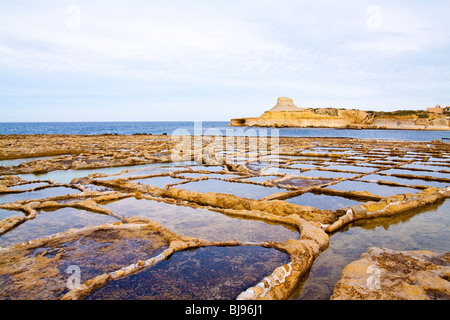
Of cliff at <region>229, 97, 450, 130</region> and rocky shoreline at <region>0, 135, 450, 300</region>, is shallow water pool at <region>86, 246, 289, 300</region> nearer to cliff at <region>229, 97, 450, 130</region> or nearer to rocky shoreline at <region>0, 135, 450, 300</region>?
rocky shoreline at <region>0, 135, 450, 300</region>

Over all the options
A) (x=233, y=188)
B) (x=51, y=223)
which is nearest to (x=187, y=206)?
(x=233, y=188)

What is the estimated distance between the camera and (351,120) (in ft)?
333

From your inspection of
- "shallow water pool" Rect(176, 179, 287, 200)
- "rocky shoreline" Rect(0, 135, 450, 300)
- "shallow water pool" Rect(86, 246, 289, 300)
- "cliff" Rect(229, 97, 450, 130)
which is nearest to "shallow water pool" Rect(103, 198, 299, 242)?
"rocky shoreline" Rect(0, 135, 450, 300)

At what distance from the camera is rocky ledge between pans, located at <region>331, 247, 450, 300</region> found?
3037mm

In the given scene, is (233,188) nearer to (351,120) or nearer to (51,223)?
(51,223)

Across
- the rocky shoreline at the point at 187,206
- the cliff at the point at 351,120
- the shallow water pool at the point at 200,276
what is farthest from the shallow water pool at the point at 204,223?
the cliff at the point at 351,120

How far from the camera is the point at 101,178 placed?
1109 centimetres

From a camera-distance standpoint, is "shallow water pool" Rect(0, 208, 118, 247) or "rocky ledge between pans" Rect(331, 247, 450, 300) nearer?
"rocky ledge between pans" Rect(331, 247, 450, 300)

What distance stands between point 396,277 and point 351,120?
10857cm

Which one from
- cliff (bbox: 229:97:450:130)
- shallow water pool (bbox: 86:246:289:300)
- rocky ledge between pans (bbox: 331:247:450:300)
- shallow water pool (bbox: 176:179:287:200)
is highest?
cliff (bbox: 229:97:450:130)

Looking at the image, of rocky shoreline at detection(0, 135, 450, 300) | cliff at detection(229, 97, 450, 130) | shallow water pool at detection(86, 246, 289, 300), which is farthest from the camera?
cliff at detection(229, 97, 450, 130)

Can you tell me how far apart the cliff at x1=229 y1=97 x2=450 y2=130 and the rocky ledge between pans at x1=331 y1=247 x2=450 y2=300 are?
88154 mm

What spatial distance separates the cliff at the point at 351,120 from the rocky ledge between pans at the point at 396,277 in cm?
8815

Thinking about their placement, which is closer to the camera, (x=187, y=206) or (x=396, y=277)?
(x=396, y=277)
